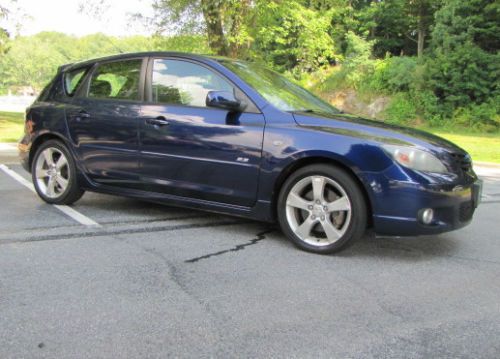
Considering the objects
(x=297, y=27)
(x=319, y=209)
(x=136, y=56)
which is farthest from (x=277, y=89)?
(x=297, y=27)

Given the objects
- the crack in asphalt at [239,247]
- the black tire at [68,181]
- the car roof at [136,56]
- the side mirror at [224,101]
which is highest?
the car roof at [136,56]

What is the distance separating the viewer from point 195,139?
4637 millimetres

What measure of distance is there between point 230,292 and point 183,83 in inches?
90.9

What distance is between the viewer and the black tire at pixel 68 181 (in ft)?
18.1

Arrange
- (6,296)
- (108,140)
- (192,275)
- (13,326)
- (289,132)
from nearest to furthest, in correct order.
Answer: (13,326)
(6,296)
(192,275)
(289,132)
(108,140)

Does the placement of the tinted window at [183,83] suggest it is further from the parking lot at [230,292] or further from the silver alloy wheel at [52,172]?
the silver alloy wheel at [52,172]

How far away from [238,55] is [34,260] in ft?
39.5

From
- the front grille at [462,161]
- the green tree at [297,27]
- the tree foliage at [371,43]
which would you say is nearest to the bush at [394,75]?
the tree foliage at [371,43]

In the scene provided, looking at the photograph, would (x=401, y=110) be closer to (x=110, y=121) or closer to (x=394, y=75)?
(x=394, y=75)

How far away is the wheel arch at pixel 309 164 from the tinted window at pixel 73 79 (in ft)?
8.54

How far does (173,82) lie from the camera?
5004mm

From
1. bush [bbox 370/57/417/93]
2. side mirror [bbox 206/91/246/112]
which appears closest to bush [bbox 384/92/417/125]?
bush [bbox 370/57/417/93]

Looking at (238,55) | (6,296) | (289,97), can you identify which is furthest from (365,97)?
(6,296)

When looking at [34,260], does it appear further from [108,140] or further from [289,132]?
[289,132]
